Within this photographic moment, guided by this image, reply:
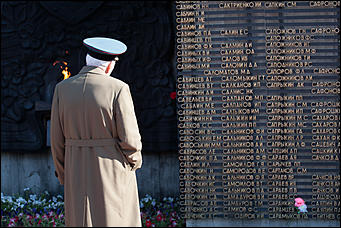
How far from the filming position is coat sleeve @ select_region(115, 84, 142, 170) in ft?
11.0

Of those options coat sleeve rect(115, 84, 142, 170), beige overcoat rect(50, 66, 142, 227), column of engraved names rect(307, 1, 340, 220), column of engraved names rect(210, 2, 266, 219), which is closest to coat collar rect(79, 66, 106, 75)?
beige overcoat rect(50, 66, 142, 227)

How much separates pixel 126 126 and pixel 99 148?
264 mm

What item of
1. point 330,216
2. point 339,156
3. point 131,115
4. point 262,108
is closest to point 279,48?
point 262,108

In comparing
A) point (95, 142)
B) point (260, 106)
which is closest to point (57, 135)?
point (95, 142)

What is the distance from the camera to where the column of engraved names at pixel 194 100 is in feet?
18.0

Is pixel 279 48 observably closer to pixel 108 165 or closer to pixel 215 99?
pixel 215 99

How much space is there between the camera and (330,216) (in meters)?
5.43

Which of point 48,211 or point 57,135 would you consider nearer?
point 57,135

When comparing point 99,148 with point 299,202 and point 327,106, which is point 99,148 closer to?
point 299,202

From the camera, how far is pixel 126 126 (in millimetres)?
3348

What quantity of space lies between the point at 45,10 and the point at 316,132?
402cm

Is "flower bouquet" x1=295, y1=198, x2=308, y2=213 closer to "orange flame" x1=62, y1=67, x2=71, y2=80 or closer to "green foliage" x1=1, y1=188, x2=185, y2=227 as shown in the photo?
"green foliage" x1=1, y1=188, x2=185, y2=227

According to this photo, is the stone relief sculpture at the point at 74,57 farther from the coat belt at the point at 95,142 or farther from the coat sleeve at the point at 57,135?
the coat belt at the point at 95,142

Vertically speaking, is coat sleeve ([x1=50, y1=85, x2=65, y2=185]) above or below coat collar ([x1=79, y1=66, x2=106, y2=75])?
below
